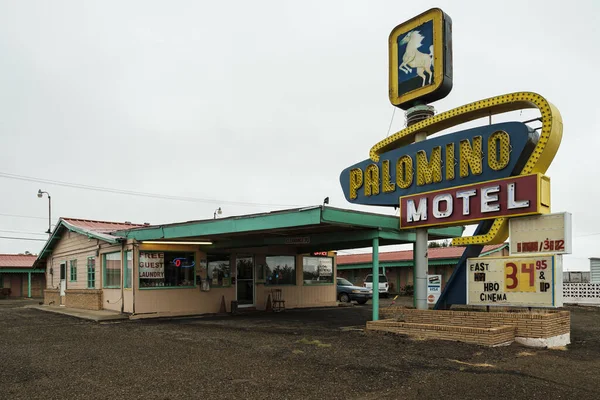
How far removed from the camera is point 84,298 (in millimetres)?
22031

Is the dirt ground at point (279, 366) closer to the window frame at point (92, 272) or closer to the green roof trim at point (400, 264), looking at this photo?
the window frame at point (92, 272)

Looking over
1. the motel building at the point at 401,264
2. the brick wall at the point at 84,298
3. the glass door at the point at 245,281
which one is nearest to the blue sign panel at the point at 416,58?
the glass door at the point at 245,281

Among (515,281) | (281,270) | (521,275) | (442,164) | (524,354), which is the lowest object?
(524,354)

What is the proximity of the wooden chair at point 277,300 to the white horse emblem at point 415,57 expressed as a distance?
11.2 m

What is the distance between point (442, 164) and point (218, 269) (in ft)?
35.4

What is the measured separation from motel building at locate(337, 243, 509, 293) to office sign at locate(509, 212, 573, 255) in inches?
667

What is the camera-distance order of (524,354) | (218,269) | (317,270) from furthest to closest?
1. (317,270)
2. (218,269)
3. (524,354)

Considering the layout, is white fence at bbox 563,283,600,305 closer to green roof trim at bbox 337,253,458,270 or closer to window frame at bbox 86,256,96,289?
green roof trim at bbox 337,253,458,270

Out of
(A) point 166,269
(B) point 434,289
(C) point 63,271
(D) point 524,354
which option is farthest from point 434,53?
(C) point 63,271

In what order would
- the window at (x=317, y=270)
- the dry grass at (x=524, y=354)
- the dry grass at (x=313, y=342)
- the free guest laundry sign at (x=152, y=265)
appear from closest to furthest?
the dry grass at (x=524, y=354)
the dry grass at (x=313, y=342)
the free guest laundry sign at (x=152, y=265)
the window at (x=317, y=270)

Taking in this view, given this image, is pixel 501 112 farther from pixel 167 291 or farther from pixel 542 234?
pixel 167 291

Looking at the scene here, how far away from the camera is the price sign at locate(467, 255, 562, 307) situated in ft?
38.0

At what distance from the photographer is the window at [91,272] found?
2173 cm

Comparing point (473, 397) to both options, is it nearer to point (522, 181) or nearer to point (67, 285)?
point (522, 181)
